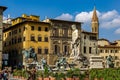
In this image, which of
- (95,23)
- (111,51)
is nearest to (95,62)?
(111,51)

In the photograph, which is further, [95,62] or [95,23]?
[95,23]

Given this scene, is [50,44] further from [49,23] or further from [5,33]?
[5,33]

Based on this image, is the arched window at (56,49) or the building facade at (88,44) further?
the building facade at (88,44)

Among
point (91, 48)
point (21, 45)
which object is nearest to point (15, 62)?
point (21, 45)

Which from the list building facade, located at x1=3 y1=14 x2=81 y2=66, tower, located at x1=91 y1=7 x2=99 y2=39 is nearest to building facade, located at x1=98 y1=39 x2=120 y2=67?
tower, located at x1=91 y1=7 x2=99 y2=39

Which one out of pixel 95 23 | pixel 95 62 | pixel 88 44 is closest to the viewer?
pixel 95 62

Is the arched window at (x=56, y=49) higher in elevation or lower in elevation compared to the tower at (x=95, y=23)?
lower

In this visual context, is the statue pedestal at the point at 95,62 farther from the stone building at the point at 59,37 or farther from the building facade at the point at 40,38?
the stone building at the point at 59,37

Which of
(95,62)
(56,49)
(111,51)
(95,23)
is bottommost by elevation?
(95,62)

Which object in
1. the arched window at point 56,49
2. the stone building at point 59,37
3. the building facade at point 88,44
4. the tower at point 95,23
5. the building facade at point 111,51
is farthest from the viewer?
the tower at point 95,23

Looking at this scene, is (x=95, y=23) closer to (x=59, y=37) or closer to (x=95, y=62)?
(x=59, y=37)

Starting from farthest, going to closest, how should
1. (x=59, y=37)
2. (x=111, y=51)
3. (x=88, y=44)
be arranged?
(x=111, y=51)
(x=88, y=44)
(x=59, y=37)

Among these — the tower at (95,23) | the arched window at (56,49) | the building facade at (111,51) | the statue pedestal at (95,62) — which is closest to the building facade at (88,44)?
the arched window at (56,49)

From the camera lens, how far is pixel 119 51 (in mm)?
91250
